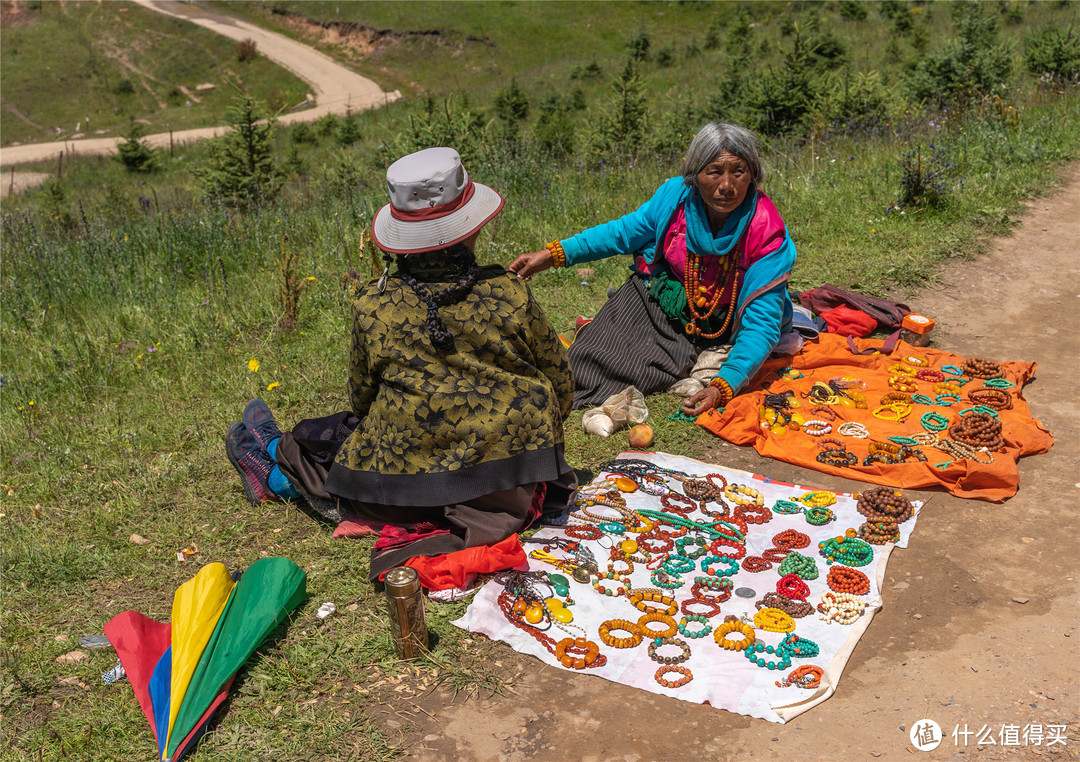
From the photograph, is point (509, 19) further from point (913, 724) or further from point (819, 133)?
point (913, 724)

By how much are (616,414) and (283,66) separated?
33957mm

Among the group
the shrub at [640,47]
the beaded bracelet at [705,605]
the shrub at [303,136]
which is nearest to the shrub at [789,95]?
the beaded bracelet at [705,605]

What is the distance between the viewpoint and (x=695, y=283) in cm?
486

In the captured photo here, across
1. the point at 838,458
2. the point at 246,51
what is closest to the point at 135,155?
the point at 246,51

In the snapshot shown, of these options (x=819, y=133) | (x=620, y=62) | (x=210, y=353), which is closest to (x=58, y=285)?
(x=210, y=353)

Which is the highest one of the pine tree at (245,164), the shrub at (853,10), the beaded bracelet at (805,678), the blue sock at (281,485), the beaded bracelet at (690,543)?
the beaded bracelet at (805,678)

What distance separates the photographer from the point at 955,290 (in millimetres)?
6176

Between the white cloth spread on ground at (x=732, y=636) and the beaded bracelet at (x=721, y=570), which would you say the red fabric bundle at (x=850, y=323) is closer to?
the white cloth spread on ground at (x=732, y=636)

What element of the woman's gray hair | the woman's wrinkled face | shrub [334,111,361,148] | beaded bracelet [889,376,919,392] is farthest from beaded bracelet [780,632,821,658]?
shrub [334,111,361,148]

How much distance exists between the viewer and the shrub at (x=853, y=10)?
82.8 feet

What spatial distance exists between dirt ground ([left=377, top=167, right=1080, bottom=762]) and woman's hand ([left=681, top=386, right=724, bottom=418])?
1.13 metres

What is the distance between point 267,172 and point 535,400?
31.1 feet

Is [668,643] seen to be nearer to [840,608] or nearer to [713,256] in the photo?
[840,608]

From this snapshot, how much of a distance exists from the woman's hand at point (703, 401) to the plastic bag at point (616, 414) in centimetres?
24
